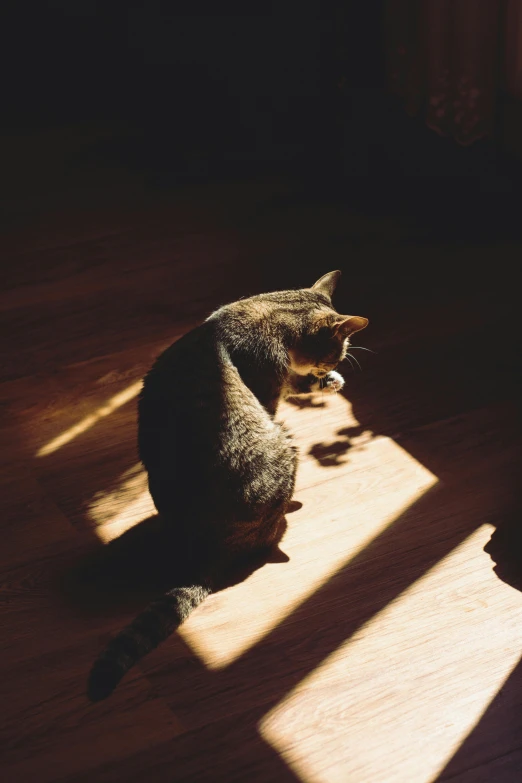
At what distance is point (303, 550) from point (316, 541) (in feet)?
0.15

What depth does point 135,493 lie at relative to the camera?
2494 mm

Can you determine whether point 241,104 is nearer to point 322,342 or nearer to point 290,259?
point 290,259

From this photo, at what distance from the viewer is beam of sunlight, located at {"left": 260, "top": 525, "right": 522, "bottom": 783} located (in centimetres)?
176

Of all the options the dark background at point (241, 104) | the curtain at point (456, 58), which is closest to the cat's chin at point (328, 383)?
the dark background at point (241, 104)

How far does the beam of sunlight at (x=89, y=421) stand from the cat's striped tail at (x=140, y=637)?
84cm

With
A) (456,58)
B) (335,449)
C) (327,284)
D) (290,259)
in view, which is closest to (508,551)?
(335,449)

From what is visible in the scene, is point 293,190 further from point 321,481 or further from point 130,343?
point 321,481

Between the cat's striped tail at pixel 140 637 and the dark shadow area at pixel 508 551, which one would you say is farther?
the dark shadow area at pixel 508 551

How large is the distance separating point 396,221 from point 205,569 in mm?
2230

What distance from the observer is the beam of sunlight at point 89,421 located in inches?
107

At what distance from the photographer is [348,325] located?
2.41 metres

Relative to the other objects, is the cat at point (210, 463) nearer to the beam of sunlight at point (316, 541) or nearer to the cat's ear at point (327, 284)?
the beam of sunlight at point (316, 541)

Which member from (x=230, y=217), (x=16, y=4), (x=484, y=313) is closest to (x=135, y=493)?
(x=484, y=313)

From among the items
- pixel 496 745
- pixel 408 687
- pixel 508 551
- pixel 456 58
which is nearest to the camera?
pixel 496 745
